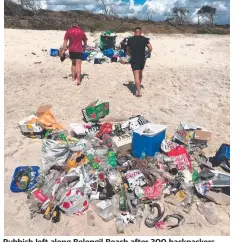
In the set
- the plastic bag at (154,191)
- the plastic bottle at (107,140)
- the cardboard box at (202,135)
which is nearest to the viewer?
the plastic bag at (154,191)

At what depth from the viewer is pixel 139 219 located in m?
3.40

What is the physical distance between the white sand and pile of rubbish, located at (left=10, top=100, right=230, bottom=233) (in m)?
0.13

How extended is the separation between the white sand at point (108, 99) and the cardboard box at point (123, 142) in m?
1.19

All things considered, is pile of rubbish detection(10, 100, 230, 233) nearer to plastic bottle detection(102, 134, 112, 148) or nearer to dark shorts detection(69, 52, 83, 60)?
plastic bottle detection(102, 134, 112, 148)

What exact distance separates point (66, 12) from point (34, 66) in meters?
30.1

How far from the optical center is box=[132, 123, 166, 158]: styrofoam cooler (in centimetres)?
412

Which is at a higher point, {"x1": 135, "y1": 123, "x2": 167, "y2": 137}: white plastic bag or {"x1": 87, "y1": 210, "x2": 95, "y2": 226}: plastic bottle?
{"x1": 135, "y1": 123, "x2": 167, "y2": 137}: white plastic bag

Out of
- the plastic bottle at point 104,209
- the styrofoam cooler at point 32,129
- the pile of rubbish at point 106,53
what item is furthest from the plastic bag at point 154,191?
the pile of rubbish at point 106,53

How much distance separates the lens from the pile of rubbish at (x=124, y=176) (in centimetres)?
347

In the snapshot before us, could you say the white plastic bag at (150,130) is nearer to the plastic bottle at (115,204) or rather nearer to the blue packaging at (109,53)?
the plastic bottle at (115,204)

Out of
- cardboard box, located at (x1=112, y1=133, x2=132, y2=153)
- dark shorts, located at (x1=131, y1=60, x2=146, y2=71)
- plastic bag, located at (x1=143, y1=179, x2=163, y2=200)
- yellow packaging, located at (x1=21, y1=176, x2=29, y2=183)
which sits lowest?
plastic bag, located at (x1=143, y1=179, x2=163, y2=200)

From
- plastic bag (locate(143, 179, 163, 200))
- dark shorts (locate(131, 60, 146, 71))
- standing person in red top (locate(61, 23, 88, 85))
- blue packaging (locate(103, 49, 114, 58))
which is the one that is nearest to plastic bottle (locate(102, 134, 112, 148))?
plastic bag (locate(143, 179, 163, 200))

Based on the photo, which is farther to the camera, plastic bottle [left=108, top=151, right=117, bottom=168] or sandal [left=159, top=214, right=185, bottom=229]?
plastic bottle [left=108, top=151, right=117, bottom=168]
